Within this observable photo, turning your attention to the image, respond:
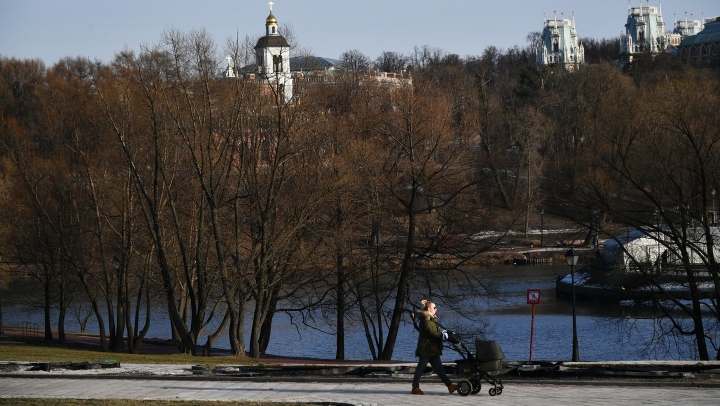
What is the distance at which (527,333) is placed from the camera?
3578 centimetres

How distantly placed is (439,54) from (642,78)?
53.2 meters

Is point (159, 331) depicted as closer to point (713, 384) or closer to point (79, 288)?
point (79, 288)

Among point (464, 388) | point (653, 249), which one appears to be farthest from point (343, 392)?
point (653, 249)

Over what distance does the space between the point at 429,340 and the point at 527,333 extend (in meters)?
23.7

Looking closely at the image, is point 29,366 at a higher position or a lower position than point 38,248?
lower

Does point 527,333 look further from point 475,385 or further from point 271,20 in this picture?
point 271,20

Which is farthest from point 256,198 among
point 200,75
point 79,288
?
point 79,288

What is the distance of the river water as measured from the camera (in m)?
30.8

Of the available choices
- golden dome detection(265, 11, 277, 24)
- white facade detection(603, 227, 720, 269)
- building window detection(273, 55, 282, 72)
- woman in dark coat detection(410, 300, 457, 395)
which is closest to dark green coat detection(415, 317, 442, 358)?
woman in dark coat detection(410, 300, 457, 395)

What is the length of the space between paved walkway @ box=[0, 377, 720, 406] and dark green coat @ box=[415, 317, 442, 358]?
1.98ft

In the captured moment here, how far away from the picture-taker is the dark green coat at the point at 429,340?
12874 mm

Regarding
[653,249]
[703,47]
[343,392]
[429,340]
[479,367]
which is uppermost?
[703,47]

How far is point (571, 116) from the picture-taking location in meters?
84.3

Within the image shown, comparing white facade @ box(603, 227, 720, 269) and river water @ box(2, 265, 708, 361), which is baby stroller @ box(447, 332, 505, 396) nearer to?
white facade @ box(603, 227, 720, 269)
